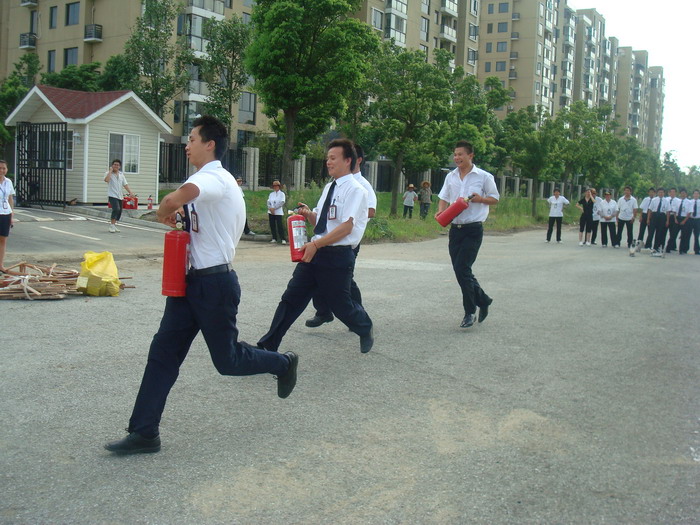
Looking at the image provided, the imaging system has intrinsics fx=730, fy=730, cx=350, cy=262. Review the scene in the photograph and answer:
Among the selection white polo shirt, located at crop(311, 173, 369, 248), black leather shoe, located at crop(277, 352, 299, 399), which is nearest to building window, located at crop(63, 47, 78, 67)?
white polo shirt, located at crop(311, 173, 369, 248)

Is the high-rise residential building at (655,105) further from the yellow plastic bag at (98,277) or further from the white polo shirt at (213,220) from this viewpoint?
the white polo shirt at (213,220)

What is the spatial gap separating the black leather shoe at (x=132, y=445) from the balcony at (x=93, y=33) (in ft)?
146

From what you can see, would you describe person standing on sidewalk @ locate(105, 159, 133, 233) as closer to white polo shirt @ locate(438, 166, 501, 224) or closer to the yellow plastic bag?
the yellow plastic bag

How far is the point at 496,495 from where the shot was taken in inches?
142

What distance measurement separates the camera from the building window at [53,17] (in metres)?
47.0

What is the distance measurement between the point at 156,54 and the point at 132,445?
111 ft

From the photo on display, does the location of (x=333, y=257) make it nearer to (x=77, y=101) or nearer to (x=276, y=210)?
(x=276, y=210)

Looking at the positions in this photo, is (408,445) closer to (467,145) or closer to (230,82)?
→ (467,145)

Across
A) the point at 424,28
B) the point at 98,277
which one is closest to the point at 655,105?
the point at 424,28

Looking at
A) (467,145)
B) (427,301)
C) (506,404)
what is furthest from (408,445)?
(427,301)

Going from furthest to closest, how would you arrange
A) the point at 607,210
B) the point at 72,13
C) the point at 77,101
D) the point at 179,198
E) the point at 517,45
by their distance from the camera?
the point at 517,45, the point at 72,13, the point at 77,101, the point at 607,210, the point at 179,198

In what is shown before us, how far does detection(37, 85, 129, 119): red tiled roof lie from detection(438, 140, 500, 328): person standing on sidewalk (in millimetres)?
18506

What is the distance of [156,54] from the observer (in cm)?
3491

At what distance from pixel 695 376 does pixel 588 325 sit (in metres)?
2.15
